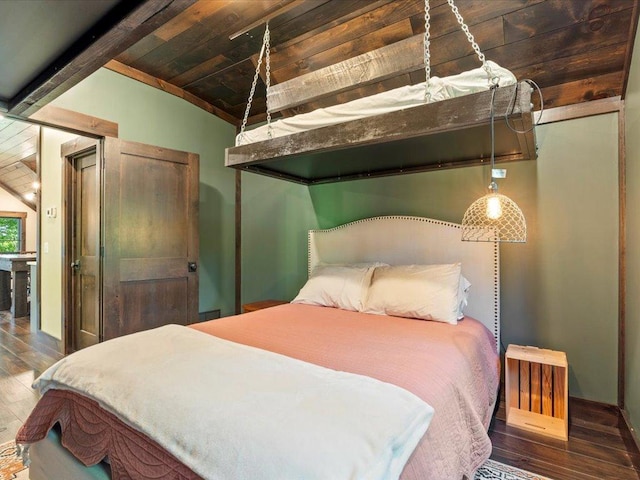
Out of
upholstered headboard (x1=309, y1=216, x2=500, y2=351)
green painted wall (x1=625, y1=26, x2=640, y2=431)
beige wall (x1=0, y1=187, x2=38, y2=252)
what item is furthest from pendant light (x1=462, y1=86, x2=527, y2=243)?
beige wall (x1=0, y1=187, x2=38, y2=252)

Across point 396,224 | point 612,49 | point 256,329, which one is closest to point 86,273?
point 256,329

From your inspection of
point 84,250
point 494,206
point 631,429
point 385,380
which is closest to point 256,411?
point 385,380

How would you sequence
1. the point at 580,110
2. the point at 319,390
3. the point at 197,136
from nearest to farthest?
the point at 319,390 → the point at 580,110 → the point at 197,136

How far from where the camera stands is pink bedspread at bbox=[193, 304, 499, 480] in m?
1.25

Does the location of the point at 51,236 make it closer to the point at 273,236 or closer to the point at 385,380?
the point at 273,236

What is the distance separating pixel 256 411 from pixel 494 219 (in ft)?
6.11

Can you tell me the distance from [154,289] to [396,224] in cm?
239

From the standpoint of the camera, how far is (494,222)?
2.35 meters

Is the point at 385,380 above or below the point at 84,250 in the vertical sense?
below

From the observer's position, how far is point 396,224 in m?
3.07

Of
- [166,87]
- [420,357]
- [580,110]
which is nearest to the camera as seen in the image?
[420,357]

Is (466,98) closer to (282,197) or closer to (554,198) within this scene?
(554,198)

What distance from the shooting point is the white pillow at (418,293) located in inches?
91.3

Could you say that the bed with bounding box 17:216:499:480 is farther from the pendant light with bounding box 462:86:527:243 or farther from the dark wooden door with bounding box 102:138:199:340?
the dark wooden door with bounding box 102:138:199:340
